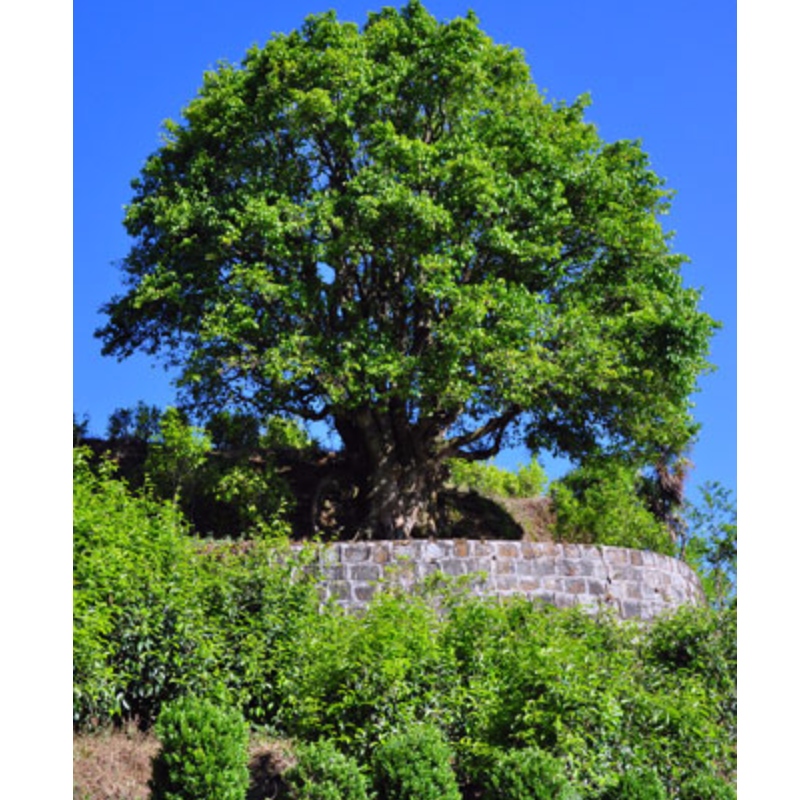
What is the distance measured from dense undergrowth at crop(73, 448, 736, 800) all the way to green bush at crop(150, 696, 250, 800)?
451 mm

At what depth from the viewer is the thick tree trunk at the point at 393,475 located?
16.5 meters

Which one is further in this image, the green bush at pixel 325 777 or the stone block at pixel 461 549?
the stone block at pixel 461 549

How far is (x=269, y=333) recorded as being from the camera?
607 inches

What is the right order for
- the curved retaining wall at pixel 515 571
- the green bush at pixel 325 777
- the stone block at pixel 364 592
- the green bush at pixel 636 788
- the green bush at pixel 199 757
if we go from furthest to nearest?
the curved retaining wall at pixel 515 571 < the stone block at pixel 364 592 < the green bush at pixel 636 788 < the green bush at pixel 325 777 < the green bush at pixel 199 757

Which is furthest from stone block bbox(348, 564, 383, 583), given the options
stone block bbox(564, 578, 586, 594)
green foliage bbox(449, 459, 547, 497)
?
green foliage bbox(449, 459, 547, 497)

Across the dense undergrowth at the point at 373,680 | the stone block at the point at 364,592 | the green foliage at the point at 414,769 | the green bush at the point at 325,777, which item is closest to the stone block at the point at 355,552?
the stone block at the point at 364,592

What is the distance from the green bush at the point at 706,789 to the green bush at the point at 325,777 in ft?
8.33

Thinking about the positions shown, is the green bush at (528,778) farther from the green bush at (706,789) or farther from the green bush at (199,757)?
the green bush at (199,757)

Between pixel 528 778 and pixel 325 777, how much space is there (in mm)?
1389

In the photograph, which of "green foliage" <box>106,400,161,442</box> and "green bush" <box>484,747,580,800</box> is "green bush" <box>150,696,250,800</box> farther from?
"green foliage" <box>106,400,161,442</box>

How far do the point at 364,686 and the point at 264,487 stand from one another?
855cm
